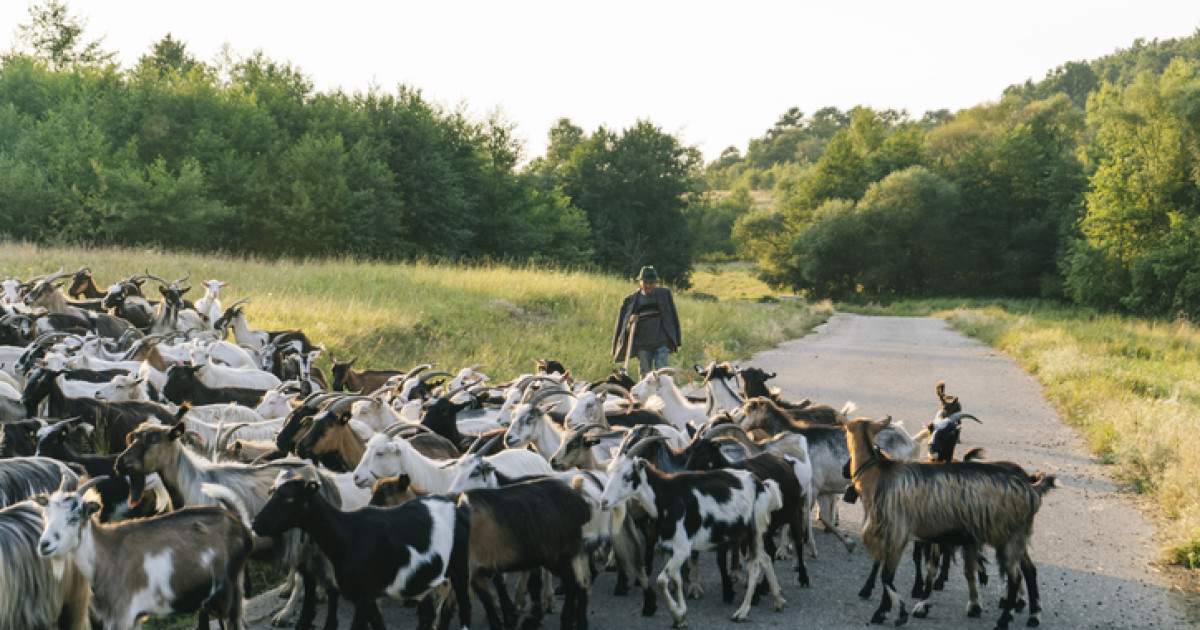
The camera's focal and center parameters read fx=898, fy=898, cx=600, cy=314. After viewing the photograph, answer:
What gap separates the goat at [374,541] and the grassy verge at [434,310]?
1005 centimetres

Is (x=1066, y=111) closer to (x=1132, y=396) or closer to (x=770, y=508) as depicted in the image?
(x=1132, y=396)

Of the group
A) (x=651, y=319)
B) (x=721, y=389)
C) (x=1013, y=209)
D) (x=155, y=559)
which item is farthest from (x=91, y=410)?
(x=1013, y=209)

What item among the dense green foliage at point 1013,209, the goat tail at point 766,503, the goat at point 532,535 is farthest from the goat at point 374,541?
the dense green foliage at point 1013,209

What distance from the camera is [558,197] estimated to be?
162 feet

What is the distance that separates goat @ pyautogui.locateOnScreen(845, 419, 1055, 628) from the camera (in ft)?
18.5

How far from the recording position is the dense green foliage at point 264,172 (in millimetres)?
29969

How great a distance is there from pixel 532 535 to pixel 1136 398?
11.2 metres

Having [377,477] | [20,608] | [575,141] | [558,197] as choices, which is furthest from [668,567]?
Result: [575,141]

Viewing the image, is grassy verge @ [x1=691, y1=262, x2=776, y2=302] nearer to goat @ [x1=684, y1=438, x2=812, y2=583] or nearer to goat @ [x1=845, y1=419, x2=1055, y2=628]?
goat @ [x1=684, y1=438, x2=812, y2=583]

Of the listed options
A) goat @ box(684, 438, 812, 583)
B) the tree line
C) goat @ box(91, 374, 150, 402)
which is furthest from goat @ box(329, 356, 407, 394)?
the tree line

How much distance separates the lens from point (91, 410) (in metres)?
7.59

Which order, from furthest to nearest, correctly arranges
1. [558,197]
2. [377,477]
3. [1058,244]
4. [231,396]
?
[1058,244] → [558,197] → [231,396] → [377,477]

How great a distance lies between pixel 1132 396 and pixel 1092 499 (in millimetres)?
5623

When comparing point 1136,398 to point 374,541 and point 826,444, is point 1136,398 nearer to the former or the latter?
point 826,444
